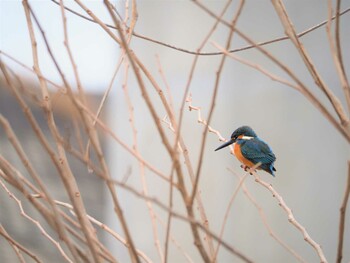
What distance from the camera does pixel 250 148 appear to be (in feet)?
3.09

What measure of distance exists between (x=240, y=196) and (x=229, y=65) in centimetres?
44

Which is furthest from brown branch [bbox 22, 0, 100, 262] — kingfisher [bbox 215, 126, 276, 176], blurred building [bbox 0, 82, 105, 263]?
blurred building [bbox 0, 82, 105, 263]

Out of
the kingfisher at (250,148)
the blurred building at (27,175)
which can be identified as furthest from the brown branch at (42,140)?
the blurred building at (27,175)

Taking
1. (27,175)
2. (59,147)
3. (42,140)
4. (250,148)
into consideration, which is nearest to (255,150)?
(250,148)

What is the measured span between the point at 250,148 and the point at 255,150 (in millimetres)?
14

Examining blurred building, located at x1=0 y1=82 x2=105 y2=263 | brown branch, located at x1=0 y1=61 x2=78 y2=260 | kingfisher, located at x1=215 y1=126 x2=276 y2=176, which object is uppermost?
blurred building, located at x1=0 y1=82 x2=105 y2=263

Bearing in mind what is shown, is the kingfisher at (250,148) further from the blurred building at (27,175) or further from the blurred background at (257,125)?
the blurred building at (27,175)

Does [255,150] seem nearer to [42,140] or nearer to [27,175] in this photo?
[42,140]

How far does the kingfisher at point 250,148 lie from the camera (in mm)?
885

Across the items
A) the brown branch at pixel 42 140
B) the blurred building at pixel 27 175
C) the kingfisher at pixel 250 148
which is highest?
the blurred building at pixel 27 175

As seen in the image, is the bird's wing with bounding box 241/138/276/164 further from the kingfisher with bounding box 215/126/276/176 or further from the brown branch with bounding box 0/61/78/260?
the brown branch with bounding box 0/61/78/260

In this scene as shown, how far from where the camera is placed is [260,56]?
149 centimetres

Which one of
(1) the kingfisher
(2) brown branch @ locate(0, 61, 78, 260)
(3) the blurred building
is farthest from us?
(3) the blurred building

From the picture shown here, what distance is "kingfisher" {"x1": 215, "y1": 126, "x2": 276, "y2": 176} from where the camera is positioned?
885mm
